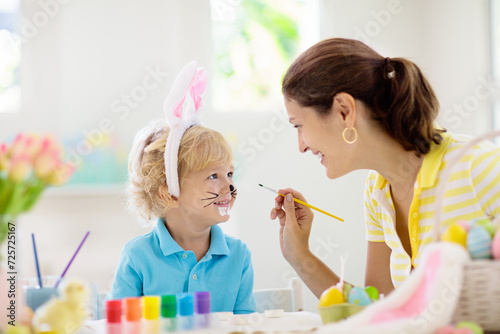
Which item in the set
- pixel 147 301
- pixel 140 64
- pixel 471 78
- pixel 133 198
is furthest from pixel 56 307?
pixel 471 78

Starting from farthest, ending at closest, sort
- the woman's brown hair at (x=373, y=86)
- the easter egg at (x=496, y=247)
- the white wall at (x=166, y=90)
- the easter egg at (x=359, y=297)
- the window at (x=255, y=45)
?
the window at (x=255, y=45) → the white wall at (x=166, y=90) → the woman's brown hair at (x=373, y=86) → the easter egg at (x=359, y=297) → the easter egg at (x=496, y=247)

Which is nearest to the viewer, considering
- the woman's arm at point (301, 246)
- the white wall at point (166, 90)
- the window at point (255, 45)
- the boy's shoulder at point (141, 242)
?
the woman's arm at point (301, 246)

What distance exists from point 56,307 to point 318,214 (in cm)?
230

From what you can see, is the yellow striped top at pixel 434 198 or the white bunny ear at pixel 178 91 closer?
the yellow striped top at pixel 434 198

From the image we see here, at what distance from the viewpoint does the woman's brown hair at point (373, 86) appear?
1.41 m

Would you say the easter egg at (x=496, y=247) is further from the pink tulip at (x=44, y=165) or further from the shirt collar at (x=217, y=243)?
the shirt collar at (x=217, y=243)

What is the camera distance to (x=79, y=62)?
2859mm

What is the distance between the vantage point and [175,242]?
1.66m

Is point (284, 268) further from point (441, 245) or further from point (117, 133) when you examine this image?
point (441, 245)

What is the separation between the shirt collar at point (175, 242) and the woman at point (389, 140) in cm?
26

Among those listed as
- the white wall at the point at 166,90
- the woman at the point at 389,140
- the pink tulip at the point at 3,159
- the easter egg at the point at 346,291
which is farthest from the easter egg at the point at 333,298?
the white wall at the point at 166,90

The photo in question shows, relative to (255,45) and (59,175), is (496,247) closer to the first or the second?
(59,175)

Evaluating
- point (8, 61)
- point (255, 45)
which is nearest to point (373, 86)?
point (255, 45)

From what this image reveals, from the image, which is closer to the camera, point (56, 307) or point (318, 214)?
point (56, 307)
